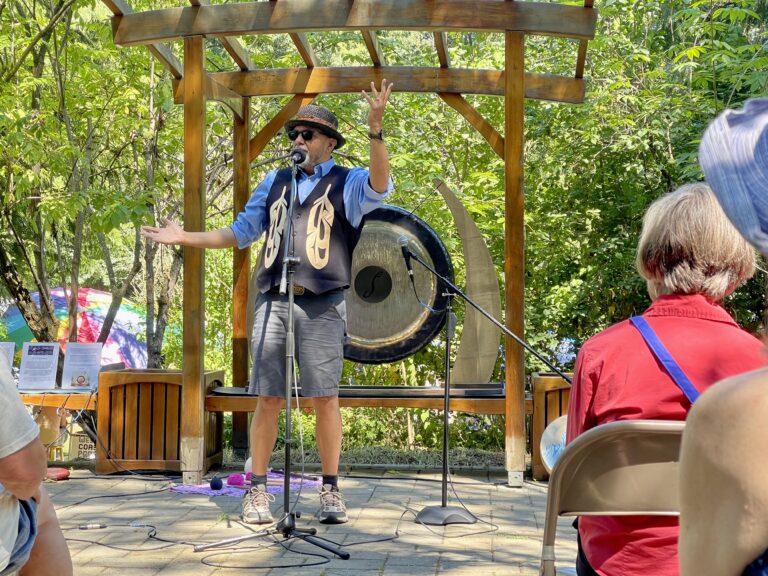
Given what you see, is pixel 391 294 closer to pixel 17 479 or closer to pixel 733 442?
pixel 17 479

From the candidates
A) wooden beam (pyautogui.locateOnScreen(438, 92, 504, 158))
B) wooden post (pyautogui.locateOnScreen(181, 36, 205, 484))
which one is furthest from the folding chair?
wooden beam (pyautogui.locateOnScreen(438, 92, 504, 158))

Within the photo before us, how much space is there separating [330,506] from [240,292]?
9.59ft

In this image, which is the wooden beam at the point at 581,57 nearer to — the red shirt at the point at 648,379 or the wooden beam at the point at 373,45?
the wooden beam at the point at 373,45

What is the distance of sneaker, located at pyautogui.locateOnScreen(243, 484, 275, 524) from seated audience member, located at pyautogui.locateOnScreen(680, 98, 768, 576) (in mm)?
4076

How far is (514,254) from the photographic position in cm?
646

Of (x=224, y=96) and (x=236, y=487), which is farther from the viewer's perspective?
(x=224, y=96)

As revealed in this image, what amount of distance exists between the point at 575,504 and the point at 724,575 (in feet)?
3.08

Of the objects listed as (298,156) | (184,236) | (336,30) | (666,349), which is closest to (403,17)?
(336,30)

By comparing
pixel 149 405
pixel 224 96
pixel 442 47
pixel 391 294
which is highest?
pixel 442 47

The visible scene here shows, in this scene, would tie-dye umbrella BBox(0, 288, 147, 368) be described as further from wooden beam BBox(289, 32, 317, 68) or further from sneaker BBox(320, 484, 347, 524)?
sneaker BBox(320, 484, 347, 524)

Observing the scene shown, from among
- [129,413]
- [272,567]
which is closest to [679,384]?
[272,567]

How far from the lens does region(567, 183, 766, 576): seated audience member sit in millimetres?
1975

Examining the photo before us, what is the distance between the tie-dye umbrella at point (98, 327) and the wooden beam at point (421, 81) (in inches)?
351

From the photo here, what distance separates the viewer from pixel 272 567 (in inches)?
166
